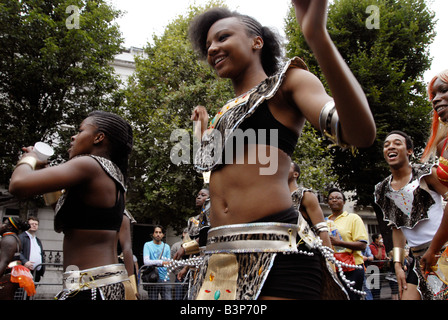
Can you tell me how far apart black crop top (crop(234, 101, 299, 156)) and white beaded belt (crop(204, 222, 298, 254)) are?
36 centimetres

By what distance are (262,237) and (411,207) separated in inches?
106

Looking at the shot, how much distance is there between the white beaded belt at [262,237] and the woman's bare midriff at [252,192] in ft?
0.13

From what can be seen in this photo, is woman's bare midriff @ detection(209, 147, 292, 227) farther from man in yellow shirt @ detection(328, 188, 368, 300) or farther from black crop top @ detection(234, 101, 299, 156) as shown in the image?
man in yellow shirt @ detection(328, 188, 368, 300)

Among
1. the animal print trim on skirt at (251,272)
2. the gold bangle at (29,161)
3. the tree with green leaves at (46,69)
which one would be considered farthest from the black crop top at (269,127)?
the tree with green leaves at (46,69)

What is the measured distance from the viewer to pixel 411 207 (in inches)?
146

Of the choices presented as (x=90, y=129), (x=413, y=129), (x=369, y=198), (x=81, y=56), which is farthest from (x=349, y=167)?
(x=90, y=129)

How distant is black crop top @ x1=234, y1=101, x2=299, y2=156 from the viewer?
171 cm

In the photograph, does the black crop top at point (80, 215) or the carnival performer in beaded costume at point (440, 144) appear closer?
the black crop top at point (80, 215)

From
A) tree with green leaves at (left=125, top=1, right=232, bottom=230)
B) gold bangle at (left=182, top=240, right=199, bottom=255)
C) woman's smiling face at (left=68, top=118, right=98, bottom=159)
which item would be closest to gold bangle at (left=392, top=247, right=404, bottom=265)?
gold bangle at (left=182, top=240, right=199, bottom=255)

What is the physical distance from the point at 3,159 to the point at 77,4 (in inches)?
265

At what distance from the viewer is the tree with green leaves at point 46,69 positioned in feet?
45.7

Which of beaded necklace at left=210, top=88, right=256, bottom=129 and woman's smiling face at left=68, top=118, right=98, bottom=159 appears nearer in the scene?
beaded necklace at left=210, top=88, right=256, bottom=129

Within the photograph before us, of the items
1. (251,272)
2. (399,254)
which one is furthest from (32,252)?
(251,272)

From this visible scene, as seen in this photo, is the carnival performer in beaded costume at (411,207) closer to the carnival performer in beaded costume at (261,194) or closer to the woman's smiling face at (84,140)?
the carnival performer in beaded costume at (261,194)
